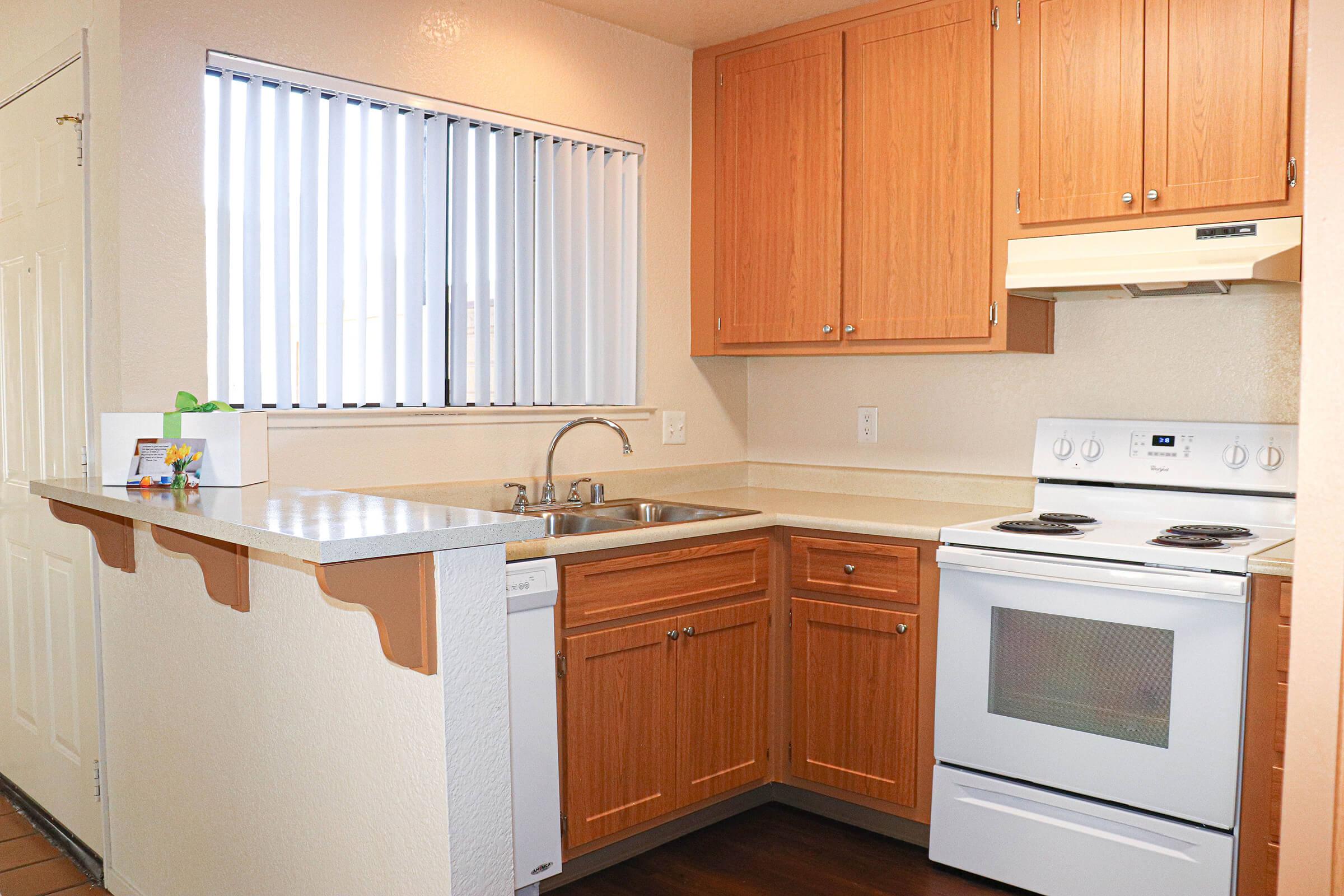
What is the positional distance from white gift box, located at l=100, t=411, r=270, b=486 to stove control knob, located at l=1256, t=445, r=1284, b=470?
236cm

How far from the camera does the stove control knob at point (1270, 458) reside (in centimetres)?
259

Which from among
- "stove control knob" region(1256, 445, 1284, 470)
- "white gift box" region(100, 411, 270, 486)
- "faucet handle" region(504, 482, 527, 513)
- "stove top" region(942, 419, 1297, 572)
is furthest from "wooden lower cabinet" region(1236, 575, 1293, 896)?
"white gift box" region(100, 411, 270, 486)

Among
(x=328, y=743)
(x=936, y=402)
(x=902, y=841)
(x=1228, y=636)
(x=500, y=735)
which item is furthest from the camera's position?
(x=936, y=402)

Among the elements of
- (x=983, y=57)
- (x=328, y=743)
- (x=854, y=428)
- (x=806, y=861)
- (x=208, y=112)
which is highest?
(x=983, y=57)

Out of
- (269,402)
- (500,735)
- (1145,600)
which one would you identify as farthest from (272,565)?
(1145,600)

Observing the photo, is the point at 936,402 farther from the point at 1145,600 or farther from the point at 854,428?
the point at 1145,600

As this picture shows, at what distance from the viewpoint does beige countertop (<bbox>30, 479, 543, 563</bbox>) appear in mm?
1307

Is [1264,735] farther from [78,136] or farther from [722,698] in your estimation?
[78,136]

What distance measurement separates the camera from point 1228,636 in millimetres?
2184

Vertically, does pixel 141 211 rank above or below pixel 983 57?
below

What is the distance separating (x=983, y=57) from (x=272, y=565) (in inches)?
88.5

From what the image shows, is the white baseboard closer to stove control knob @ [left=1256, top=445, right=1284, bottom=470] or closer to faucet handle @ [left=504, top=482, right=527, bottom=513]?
faucet handle @ [left=504, top=482, right=527, bottom=513]

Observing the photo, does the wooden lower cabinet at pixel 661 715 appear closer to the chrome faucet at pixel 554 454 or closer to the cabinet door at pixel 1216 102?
the chrome faucet at pixel 554 454

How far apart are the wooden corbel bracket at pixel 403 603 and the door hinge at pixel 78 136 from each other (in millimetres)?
1656
